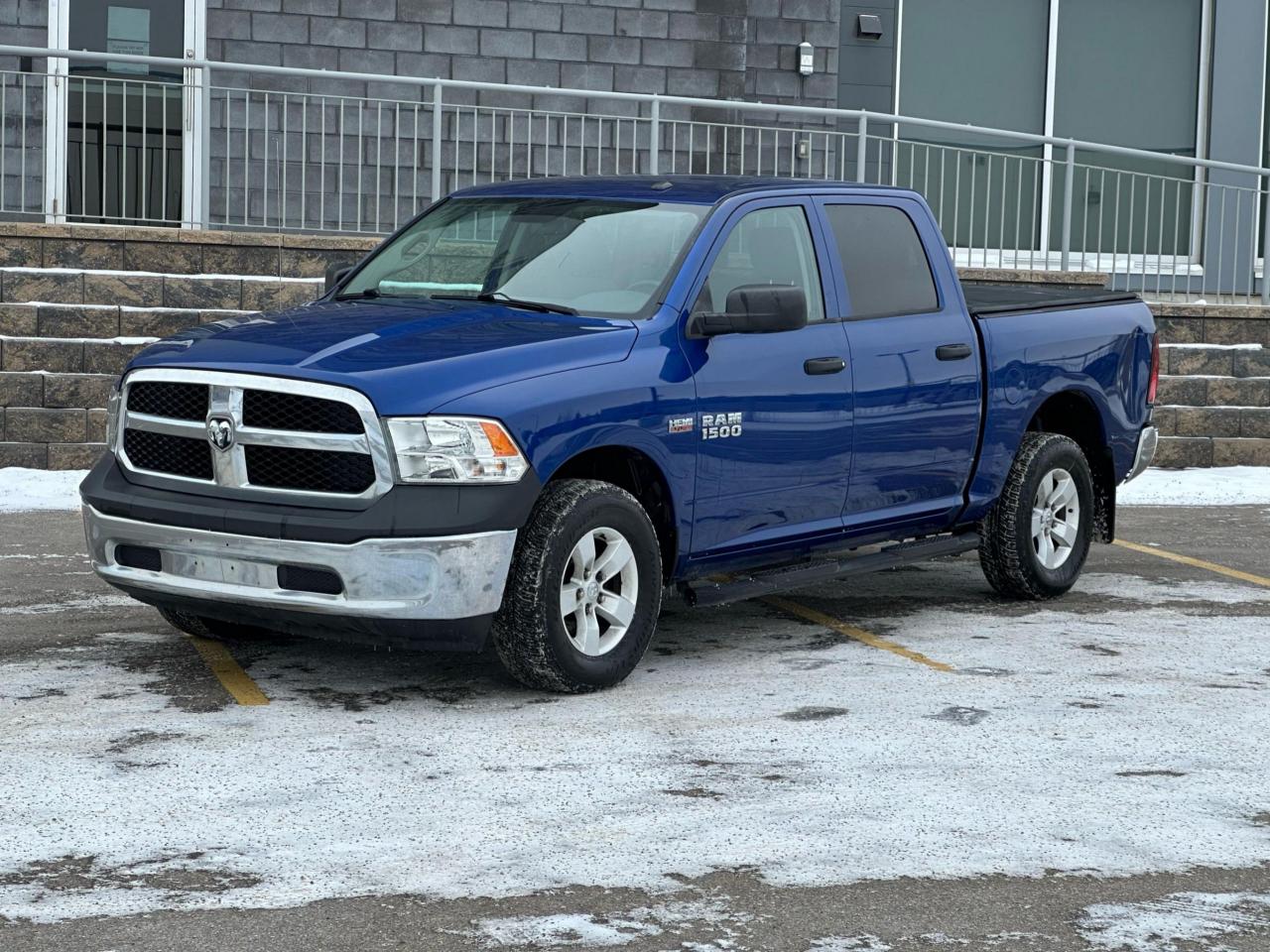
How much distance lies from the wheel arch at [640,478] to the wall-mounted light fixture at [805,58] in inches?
399

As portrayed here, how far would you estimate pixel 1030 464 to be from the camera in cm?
886

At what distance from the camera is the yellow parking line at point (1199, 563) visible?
9852mm

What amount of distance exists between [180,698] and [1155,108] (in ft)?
44.9

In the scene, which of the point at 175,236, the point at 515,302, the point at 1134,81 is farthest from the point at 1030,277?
the point at 515,302

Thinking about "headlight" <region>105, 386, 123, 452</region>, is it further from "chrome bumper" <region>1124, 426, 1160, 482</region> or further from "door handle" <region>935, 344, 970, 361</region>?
"chrome bumper" <region>1124, 426, 1160, 482</region>

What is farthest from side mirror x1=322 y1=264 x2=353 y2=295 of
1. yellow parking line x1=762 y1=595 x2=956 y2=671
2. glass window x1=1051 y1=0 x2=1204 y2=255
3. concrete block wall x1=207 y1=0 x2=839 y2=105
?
glass window x1=1051 y1=0 x2=1204 y2=255

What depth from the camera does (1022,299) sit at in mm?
9164

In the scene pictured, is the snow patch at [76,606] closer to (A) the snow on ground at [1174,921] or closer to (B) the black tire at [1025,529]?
(B) the black tire at [1025,529]

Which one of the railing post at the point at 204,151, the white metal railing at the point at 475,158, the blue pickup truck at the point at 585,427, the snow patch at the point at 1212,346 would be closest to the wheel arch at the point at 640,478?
the blue pickup truck at the point at 585,427

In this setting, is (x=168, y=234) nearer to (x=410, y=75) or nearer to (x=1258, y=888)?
(x=410, y=75)

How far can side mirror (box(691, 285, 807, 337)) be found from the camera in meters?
7.14

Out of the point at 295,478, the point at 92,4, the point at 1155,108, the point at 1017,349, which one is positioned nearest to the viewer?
the point at 295,478

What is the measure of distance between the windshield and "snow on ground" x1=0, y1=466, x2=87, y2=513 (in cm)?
410

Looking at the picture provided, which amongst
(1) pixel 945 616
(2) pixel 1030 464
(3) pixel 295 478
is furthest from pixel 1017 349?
(3) pixel 295 478
